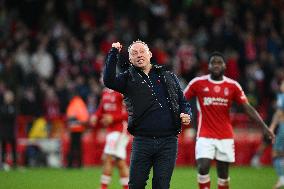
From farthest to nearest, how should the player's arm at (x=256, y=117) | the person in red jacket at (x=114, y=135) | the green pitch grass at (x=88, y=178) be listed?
the green pitch grass at (x=88, y=178)
the person in red jacket at (x=114, y=135)
the player's arm at (x=256, y=117)

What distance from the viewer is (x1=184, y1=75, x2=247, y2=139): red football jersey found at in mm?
12242

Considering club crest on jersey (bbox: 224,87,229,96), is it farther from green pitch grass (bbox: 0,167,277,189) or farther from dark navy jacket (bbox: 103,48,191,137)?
green pitch grass (bbox: 0,167,277,189)

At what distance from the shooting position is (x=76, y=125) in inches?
850

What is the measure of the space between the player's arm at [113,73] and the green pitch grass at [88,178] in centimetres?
586

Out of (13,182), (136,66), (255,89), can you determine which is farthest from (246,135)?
(136,66)

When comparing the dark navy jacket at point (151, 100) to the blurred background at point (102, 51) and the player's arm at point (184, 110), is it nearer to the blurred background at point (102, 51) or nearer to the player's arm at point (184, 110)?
the player's arm at point (184, 110)

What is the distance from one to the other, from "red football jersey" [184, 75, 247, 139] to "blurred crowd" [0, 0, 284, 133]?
35.8ft

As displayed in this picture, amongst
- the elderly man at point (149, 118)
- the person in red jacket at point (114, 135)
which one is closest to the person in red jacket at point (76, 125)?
the person in red jacket at point (114, 135)

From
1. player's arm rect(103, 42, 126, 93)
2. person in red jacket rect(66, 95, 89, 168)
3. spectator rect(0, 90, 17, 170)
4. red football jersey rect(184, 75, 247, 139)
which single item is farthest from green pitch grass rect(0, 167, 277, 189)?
player's arm rect(103, 42, 126, 93)

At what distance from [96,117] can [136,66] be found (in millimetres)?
5505

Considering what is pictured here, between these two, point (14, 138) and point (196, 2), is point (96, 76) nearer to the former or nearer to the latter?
point (14, 138)

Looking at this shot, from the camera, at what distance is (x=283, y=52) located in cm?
2709

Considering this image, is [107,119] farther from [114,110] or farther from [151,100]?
[151,100]

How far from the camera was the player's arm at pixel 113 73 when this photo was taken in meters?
9.13
